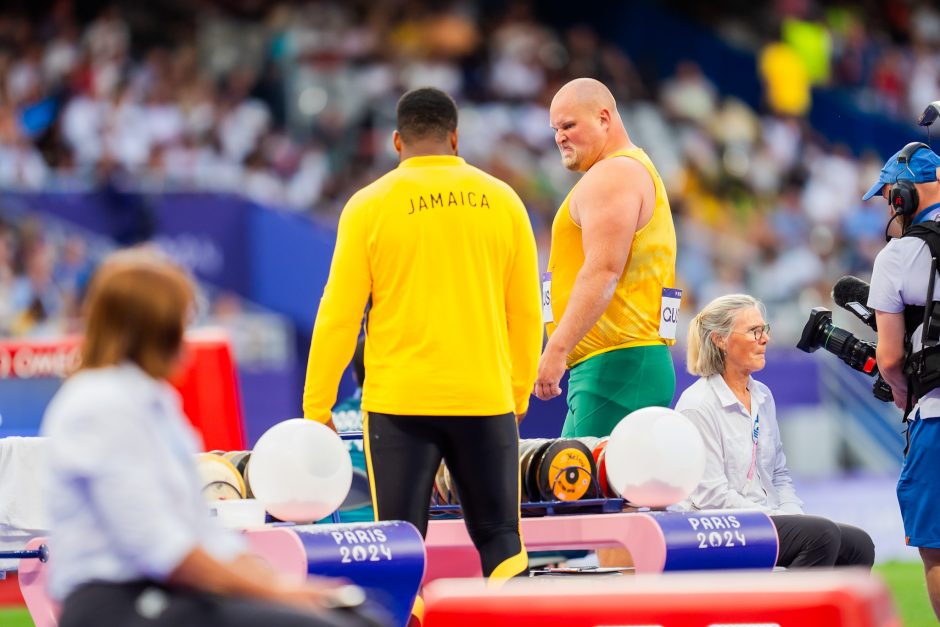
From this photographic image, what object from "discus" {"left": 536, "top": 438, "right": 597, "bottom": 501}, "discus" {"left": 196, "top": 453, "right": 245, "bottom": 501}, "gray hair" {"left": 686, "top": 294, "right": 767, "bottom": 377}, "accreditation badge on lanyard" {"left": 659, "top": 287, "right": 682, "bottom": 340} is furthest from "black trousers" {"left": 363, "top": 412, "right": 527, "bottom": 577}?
"gray hair" {"left": 686, "top": 294, "right": 767, "bottom": 377}

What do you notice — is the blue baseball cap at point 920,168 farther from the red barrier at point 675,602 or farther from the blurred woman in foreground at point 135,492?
the blurred woman in foreground at point 135,492

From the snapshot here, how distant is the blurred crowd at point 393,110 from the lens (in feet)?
48.8

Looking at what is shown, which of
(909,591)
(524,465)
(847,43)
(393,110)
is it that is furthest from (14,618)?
(847,43)

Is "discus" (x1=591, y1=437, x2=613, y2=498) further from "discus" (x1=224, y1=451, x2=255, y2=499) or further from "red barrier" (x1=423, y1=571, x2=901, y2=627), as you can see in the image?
"red barrier" (x1=423, y1=571, x2=901, y2=627)

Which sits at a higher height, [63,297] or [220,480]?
[63,297]

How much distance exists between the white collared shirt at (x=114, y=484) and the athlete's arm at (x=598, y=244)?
2829mm

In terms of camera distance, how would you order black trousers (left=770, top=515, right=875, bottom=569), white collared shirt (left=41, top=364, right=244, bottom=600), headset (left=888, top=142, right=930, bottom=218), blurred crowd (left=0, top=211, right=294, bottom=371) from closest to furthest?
white collared shirt (left=41, top=364, right=244, bottom=600)
headset (left=888, top=142, right=930, bottom=218)
black trousers (left=770, top=515, right=875, bottom=569)
blurred crowd (left=0, top=211, right=294, bottom=371)

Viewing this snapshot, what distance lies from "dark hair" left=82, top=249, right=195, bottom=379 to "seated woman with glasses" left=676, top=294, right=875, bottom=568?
3.42 meters

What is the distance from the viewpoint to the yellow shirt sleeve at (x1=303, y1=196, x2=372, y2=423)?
17.8ft

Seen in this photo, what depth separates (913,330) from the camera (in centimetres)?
602

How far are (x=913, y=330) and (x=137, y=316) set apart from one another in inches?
140

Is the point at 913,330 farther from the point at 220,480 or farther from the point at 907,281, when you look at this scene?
the point at 220,480

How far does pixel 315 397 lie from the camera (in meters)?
5.62

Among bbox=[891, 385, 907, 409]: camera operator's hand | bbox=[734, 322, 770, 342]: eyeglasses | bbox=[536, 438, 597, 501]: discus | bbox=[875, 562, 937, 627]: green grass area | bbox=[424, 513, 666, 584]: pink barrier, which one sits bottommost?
bbox=[875, 562, 937, 627]: green grass area
